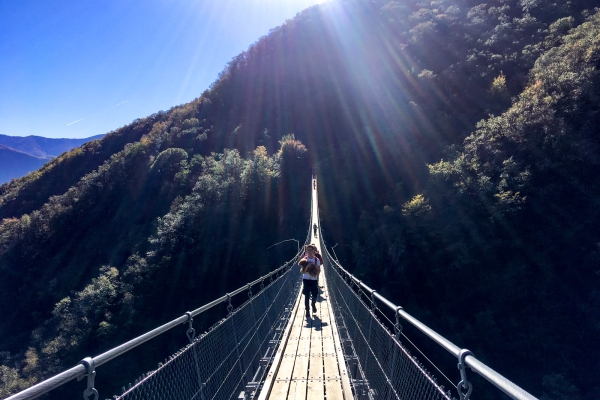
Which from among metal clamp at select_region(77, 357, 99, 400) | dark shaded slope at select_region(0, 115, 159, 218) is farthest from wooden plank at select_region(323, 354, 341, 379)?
dark shaded slope at select_region(0, 115, 159, 218)

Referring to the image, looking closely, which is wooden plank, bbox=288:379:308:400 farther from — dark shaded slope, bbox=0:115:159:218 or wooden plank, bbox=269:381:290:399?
dark shaded slope, bbox=0:115:159:218

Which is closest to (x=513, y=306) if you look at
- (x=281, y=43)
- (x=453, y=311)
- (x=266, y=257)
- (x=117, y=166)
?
(x=453, y=311)

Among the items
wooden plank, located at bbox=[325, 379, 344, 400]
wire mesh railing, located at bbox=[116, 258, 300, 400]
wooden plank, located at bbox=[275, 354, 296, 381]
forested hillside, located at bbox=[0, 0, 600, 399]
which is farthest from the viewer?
forested hillside, located at bbox=[0, 0, 600, 399]

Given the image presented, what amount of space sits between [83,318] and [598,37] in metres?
40.6

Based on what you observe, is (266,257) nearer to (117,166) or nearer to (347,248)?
(347,248)

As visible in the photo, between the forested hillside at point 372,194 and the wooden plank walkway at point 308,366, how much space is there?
15153 millimetres

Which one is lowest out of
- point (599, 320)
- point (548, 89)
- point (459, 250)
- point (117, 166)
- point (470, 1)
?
point (599, 320)

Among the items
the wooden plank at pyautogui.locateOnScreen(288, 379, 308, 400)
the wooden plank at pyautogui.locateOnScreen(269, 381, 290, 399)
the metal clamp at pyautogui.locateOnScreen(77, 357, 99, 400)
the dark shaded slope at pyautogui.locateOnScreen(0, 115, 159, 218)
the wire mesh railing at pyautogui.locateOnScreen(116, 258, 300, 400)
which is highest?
the dark shaded slope at pyautogui.locateOnScreen(0, 115, 159, 218)

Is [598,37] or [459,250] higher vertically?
[598,37]

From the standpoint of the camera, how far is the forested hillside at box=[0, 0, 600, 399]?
1717cm

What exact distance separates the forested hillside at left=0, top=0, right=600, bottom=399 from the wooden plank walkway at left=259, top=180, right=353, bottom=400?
15153mm

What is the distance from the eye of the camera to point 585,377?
1440cm

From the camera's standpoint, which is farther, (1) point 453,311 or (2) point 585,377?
(1) point 453,311

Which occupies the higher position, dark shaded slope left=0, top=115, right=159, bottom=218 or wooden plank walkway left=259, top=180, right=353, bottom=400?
dark shaded slope left=0, top=115, right=159, bottom=218
